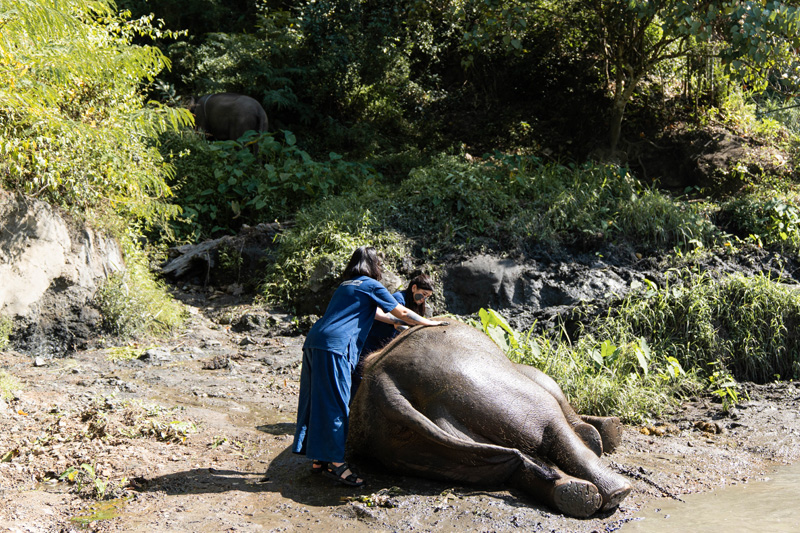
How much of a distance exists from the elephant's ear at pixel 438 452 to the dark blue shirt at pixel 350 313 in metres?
0.34

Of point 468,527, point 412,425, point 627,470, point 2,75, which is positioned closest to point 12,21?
point 2,75

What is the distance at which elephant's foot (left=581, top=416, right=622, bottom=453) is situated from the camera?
4.52m

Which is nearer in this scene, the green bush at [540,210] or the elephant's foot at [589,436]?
the elephant's foot at [589,436]

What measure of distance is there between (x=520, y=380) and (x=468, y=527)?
90cm

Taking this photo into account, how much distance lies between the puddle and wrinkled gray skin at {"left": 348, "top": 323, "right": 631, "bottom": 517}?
1.35m

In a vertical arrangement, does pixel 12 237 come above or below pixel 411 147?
below

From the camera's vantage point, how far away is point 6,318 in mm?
6340

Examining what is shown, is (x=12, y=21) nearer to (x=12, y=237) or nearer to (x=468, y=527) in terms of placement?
(x=12, y=237)

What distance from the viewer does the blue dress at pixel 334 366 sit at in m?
3.99

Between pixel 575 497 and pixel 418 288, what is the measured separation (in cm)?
157

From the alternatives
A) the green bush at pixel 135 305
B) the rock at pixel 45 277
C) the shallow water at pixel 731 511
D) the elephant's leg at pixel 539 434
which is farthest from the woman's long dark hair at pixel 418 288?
the rock at pixel 45 277

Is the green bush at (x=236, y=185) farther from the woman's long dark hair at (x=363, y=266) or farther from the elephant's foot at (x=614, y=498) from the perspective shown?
the elephant's foot at (x=614, y=498)

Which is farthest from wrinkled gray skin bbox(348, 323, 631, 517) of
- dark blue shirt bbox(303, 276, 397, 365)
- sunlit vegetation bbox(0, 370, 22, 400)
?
sunlit vegetation bbox(0, 370, 22, 400)

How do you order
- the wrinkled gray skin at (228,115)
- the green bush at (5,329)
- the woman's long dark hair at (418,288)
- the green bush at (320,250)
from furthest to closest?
the wrinkled gray skin at (228,115), the green bush at (320,250), the green bush at (5,329), the woman's long dark hair at (418,288)
